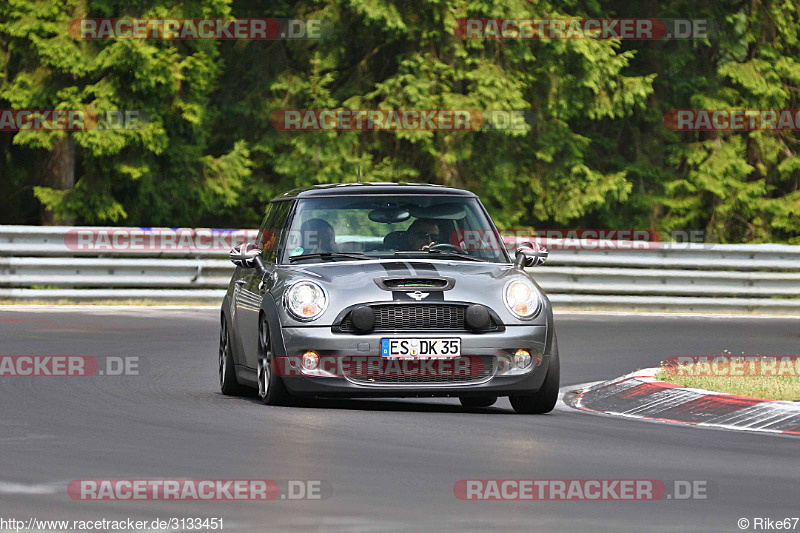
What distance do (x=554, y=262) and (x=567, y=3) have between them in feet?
39.4

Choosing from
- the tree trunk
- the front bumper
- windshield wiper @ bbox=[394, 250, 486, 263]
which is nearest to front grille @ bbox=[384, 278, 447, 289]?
the front bumper

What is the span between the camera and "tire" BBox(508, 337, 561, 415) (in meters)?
11.9

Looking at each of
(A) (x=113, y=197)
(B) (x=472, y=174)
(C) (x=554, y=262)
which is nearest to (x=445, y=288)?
(C) (x=554, y=262)

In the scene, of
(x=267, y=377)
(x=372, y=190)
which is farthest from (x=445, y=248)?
(x=267, y=377)

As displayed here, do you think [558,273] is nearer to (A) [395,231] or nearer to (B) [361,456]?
(A) [395,231]

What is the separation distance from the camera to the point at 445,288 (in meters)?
11.7

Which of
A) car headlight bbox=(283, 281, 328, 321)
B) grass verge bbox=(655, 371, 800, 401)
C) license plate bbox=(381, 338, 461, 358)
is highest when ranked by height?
car headlight bbox=(283, 281, 328, 321)

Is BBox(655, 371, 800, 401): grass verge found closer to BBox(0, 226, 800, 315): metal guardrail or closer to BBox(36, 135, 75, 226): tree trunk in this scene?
BBox(0, 226, 800, 315): metal guardrail

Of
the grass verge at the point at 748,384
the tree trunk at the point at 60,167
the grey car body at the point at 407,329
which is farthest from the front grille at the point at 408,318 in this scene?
the tree trunk at the point at 60,167

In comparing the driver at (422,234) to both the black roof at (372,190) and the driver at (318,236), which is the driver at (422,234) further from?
the driver at (318,236)

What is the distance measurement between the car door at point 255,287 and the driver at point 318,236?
243mm

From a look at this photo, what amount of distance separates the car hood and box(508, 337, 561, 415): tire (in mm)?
355

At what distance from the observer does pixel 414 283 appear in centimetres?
1170

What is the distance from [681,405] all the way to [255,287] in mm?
3244
